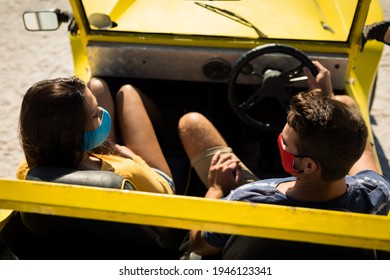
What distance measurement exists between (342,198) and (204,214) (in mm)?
623

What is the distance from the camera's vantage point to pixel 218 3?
264cm

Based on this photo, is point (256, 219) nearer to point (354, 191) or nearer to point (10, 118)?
point (354, 191)

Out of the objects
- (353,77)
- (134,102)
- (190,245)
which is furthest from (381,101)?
(190,245)

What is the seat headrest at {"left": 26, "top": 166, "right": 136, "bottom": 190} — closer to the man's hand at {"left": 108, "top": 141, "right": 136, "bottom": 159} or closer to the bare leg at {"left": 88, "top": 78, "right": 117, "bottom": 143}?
the man's hand at {"left": 108, "top": 141, "right": 136, "bottom": 159}

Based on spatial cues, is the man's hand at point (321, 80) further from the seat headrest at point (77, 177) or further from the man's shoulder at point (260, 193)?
the seat headrest at point (77, 177)

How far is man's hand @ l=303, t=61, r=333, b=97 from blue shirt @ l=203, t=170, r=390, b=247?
→ 0.66 m

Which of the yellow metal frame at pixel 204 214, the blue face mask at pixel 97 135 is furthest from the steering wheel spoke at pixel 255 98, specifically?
the yellow metal frame at pixel 204 214

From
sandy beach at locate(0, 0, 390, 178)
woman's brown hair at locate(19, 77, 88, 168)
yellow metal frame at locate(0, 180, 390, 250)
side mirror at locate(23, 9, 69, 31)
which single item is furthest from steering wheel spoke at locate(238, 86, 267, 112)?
sandy beach at locate(0, 0, 390, 178)

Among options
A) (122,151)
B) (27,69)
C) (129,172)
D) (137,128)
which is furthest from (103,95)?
(27,69)

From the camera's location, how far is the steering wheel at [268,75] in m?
2.35

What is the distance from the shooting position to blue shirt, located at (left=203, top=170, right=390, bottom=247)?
164 centimetres

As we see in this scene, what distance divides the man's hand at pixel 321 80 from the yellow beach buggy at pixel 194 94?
7cm

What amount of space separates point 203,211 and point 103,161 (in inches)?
32.0

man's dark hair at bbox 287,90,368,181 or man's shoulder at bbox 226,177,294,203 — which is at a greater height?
man's dark hair at bbox 287,90,368,181
